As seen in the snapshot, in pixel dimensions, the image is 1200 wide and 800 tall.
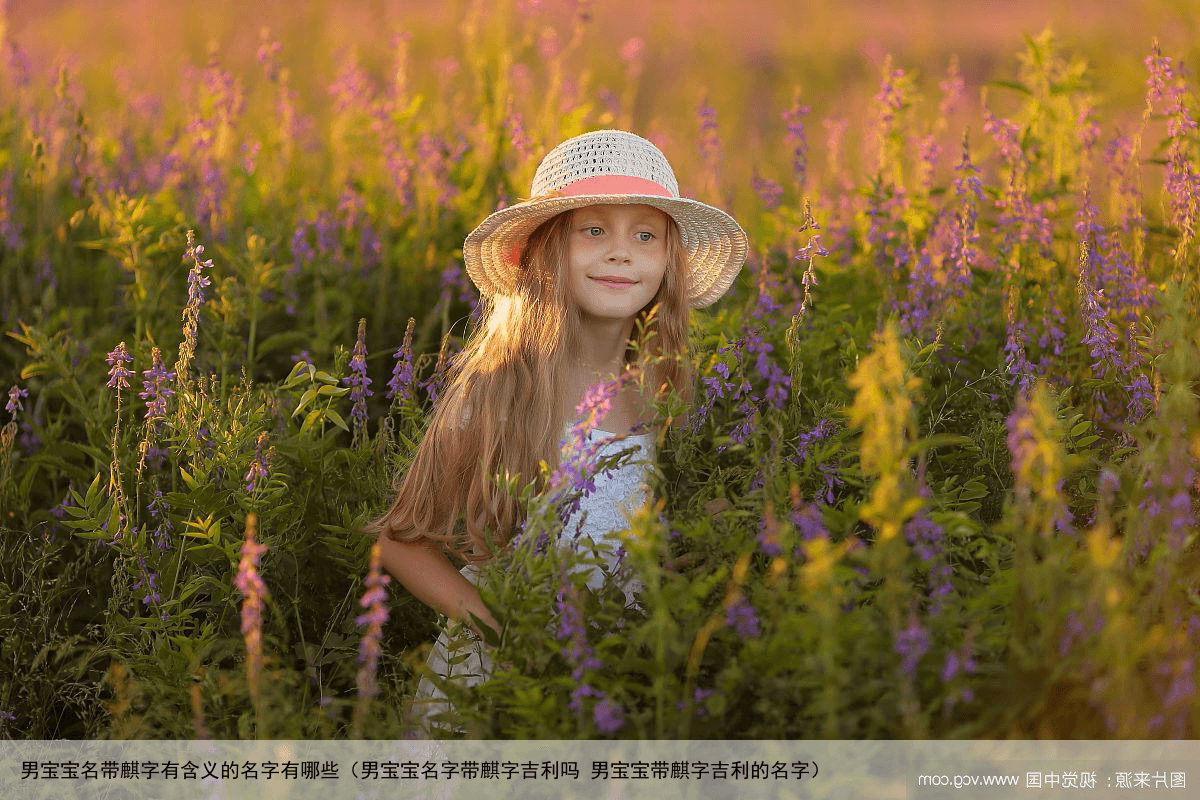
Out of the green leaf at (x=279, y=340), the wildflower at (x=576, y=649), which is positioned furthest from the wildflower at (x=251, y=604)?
the green leaf at (x=279, y=340)

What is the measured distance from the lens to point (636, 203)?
3.19 m

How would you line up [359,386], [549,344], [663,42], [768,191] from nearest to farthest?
[549,344]
[359,386]
[768,191]
[663,42]

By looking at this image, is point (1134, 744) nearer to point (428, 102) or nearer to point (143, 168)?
point (143, 168)

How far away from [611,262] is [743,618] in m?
1.29

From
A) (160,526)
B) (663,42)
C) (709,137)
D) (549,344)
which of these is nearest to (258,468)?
(160,526)

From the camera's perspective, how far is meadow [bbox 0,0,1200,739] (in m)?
2.01

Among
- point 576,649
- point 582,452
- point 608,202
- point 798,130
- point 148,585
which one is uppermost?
point 798,130

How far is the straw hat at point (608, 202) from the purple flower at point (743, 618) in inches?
49.9

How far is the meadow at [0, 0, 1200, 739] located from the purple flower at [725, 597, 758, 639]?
0.02m

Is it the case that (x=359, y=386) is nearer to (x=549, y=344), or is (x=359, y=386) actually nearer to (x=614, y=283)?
(x=549, y=344)

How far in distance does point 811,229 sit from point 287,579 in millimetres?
1601

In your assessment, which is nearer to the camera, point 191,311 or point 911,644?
point 911,644

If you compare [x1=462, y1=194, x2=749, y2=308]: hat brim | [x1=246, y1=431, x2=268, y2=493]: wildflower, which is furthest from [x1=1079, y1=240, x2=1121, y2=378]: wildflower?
[x1=246, y1=431, x2=268, y2=493]: wildflower

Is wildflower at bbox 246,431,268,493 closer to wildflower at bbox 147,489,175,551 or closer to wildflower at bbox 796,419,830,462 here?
wildflower at bbox 147,489,175,551
